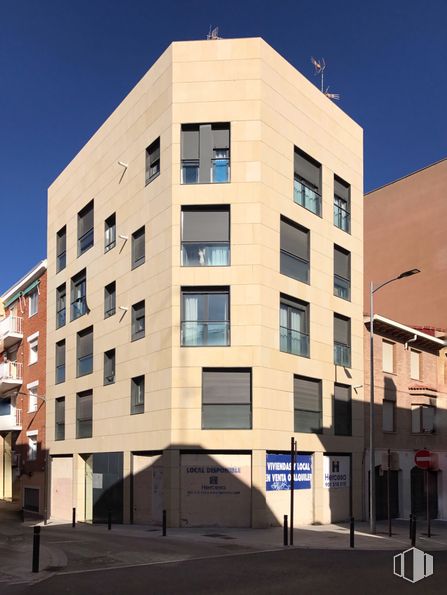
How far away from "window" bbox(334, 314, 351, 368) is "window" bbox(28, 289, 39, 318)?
1917 centimetres

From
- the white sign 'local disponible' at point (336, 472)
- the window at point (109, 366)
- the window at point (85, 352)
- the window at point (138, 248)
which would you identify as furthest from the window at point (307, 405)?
the window at point (85, 352)

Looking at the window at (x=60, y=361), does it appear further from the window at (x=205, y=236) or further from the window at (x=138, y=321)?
the window at (x=205, y=236)

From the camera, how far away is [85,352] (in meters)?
33.4

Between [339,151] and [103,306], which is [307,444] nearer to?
[103,306]

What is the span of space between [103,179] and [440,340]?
61.4 feet

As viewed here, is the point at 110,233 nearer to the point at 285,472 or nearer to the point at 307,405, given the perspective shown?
the point at 307,405

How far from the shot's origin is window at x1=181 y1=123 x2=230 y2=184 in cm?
2641

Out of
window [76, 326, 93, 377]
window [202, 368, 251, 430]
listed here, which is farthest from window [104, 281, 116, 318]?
window [202, 368, 251, 430]

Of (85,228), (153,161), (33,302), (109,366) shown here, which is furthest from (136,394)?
(33,302)

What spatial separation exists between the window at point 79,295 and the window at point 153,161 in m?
7.68

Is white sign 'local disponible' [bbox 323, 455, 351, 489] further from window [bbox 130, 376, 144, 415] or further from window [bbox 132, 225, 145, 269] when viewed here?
window [bbox 132, 225, 145, 269]

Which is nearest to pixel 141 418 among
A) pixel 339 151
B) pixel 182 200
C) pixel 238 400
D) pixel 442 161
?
pixel 238 400

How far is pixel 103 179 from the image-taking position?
32281 millimetres

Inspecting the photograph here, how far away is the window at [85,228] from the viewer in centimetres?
3378
